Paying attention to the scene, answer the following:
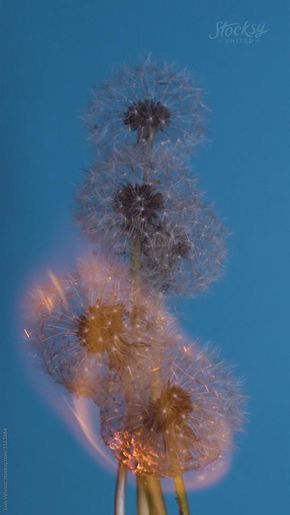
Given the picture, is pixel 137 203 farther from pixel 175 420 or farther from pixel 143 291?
pixel 175 420

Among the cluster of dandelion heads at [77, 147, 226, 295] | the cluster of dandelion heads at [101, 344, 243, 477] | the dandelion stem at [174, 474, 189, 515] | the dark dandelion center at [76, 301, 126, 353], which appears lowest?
the dandelion stem at [174, 474, 189, 515]

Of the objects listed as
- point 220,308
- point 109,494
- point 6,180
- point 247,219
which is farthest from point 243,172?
point 109,494

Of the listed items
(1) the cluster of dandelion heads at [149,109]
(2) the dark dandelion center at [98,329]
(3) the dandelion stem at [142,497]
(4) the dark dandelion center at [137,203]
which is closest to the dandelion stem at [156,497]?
(3) the dandelion stem at [142,497]

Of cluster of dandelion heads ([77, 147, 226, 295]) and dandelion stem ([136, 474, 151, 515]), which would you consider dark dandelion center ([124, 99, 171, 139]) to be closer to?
cluster of dandelion heads ([77, 147, 226, 295])

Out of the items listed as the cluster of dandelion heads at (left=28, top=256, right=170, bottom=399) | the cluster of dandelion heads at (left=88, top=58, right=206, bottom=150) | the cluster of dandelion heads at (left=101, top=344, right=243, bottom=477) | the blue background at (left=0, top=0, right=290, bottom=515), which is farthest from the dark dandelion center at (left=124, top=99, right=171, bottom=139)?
the cluster of dandelion heads at (left=101, top=344, right=243, bottom=477)

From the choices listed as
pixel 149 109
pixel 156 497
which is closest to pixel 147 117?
pixel 149 109

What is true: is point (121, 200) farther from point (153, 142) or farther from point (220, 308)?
point (220, 308)

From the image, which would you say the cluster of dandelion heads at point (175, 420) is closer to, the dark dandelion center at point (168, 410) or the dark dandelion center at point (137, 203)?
the dark dandelion center at point (168, 410)
